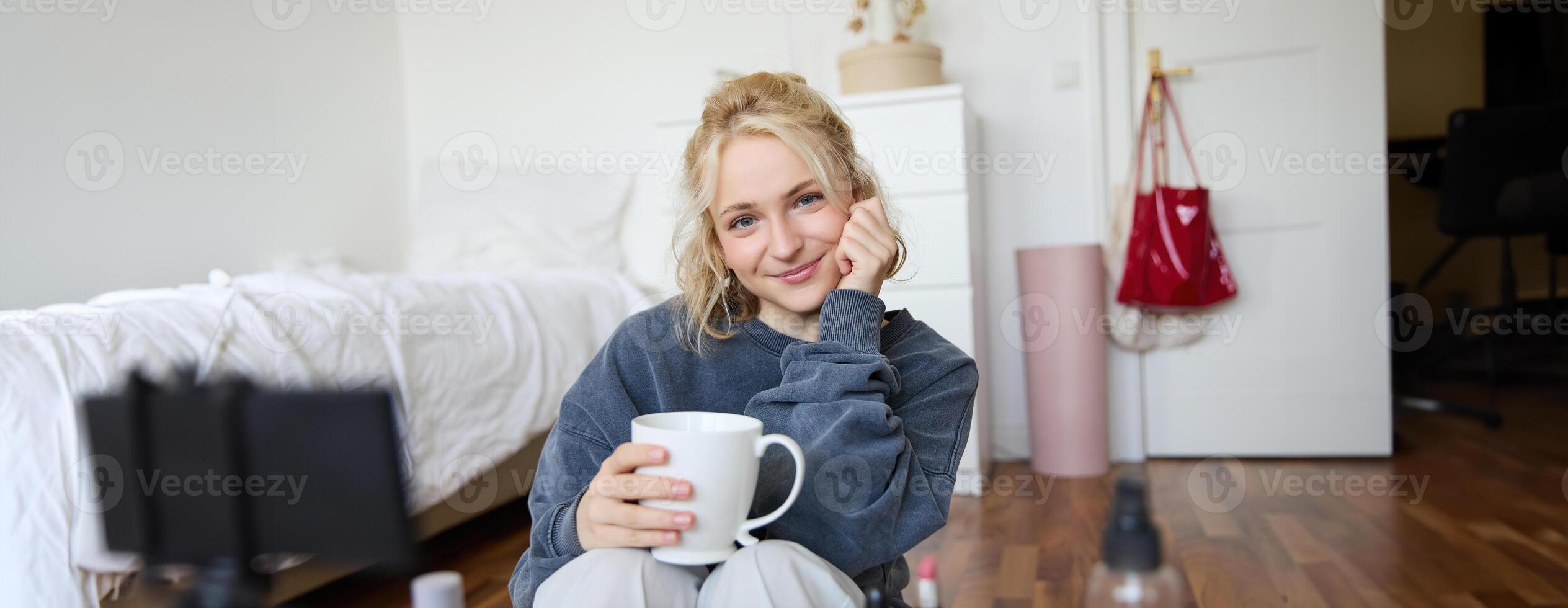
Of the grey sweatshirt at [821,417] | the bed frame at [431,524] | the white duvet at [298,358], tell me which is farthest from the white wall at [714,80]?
the grey sweatshirt at [821,417]

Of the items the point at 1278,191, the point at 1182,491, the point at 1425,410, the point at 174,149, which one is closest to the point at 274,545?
the point at 1182,491

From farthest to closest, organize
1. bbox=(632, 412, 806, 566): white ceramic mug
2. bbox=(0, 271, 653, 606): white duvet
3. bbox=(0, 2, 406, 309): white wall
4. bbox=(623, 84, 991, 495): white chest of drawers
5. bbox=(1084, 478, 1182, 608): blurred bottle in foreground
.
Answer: bbox=(623, 84, 991, 495): white chest of drawers < bbox=(0, 2, 406, 309): white wall < bbox=(0, 271, 653, 606): white duvet < bbox=(632, 412, 806, 566): white ceramic mug < bbox=(1084, 478, 1182, 608): blurred bottle in foreground

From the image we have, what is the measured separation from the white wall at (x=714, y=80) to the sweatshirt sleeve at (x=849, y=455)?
1999 millimetres

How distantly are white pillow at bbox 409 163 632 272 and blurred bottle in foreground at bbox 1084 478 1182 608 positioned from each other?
2581 mm

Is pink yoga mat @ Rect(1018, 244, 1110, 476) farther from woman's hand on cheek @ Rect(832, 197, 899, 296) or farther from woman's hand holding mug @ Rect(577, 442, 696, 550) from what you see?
woman's hand holding mug @ Rect(577, 442, 696, 550)

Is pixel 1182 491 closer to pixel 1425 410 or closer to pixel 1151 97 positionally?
pixel 1151 97

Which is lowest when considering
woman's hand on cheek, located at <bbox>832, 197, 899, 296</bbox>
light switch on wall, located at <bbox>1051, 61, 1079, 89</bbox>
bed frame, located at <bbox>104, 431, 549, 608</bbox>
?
bed frame, located at <bbox>104, 431, 549, 608</bbox>

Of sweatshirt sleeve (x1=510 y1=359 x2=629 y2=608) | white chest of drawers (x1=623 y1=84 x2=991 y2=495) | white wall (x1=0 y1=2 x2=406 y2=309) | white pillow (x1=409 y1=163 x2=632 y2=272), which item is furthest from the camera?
white pillow (x1=409 y1=163 x2=632 y2=272)

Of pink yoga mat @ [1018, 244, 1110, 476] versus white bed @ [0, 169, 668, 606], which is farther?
pink yoga mat @ [1018, 244, 1110, 476]

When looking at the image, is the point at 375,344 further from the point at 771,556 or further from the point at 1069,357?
the point at 1069,357

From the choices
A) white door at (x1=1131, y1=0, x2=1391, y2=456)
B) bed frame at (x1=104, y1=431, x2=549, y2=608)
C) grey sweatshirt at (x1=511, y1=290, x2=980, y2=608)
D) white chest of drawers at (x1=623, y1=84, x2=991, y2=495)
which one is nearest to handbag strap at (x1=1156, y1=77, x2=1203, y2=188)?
white door at (x1=1131, y1=0, x2=1391, y2=456)

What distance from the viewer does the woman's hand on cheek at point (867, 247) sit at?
91 cm

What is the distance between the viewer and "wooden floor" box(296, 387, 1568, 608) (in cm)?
163

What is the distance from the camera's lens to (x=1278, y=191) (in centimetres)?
269
